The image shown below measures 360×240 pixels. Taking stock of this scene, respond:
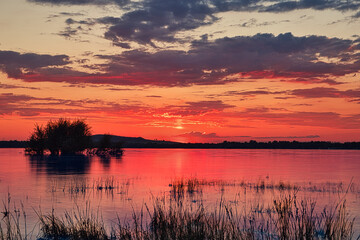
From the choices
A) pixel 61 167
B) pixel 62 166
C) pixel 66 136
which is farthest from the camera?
pixel 66 136

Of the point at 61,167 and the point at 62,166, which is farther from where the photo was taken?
the point at 62,166

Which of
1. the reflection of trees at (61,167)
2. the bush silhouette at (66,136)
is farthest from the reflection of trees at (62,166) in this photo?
the bush silhouette at (66,136)

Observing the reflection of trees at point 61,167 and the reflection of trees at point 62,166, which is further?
the reflection of trees at point 61,167

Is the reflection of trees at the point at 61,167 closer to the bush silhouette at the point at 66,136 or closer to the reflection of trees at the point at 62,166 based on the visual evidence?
the reflection of trees at the point at 62,166

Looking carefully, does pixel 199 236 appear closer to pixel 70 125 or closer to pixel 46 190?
pixel 46 190

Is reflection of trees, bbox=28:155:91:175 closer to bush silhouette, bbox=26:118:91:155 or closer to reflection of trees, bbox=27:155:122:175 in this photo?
reflection of trees, bbox=27:155:122:175

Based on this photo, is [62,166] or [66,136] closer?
[62,166]

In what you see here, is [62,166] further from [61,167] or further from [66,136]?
[66,136]

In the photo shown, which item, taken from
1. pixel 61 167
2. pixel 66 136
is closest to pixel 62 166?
pixel 61 167

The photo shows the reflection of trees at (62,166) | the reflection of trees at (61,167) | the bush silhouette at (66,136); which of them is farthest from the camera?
the bush silhouette at (66,136)

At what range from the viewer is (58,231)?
13492 millimetres

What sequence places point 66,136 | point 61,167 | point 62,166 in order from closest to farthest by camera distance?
point 61,167, point 62,166, point 66,136

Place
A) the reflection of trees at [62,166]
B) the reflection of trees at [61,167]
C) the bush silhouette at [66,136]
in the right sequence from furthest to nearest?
the bush silhouette at [66,136]
the reflection of trees at [61,167]
the reflection of trees at [62,166]

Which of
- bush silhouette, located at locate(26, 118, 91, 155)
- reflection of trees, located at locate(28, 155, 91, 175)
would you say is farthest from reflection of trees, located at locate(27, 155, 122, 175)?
bush silhouette, located at locate(26, 118, 91, 155)
